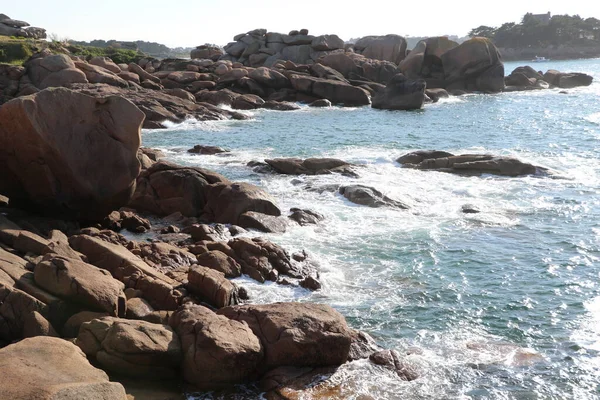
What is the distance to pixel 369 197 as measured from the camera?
2084 centimetres

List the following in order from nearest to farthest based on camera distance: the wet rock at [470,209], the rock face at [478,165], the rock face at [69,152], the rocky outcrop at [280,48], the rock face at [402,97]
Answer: the rock face at [69,152]
the wet rock at [470,209]
the rock face at [478,165]
the rock face at [402,97]
the rocky outcrop at [280,48]

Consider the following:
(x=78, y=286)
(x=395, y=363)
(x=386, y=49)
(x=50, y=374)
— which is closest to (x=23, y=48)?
(x=386, y=49)

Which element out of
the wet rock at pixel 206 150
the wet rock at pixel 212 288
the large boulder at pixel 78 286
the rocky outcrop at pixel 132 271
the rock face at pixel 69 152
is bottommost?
the wet rock at pixel 206 150

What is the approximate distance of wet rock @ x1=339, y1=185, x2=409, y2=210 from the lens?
67.6 ft

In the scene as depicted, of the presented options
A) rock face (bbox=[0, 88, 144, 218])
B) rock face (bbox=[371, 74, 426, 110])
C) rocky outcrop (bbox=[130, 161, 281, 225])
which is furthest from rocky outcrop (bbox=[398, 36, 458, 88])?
rock face (bbox=[0, 88, 144, 218])

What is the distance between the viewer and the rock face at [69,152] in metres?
14.4

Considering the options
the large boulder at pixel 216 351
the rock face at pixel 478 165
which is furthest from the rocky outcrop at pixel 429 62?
the large boulder at pixel 216 351

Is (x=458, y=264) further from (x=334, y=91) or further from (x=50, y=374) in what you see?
(x=334, y=91)

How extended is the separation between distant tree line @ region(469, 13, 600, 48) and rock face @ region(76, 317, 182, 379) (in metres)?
139

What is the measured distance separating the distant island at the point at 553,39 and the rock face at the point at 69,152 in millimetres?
131752

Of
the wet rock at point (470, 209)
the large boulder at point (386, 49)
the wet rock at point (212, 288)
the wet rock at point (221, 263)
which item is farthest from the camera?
the large boulder at point (386, 49)

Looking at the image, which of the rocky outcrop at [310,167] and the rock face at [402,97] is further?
the rock face at [402,97]

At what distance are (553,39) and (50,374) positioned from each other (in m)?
142

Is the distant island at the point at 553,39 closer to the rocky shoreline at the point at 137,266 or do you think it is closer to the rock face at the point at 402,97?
the rock face at the point at 402,97
